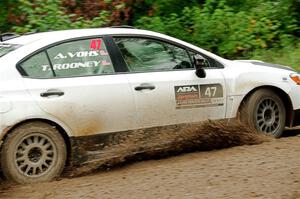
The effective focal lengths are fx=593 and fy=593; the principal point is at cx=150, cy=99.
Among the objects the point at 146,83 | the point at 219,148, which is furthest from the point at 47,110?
the point at 219,148

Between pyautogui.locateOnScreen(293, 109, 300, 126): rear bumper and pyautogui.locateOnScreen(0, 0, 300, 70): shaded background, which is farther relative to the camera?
pyautogui.locateOnScreen(0, 0, 300, 70): shaded background

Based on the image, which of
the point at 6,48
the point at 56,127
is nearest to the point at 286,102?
the point at 56,127

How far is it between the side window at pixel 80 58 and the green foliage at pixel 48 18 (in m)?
4.72

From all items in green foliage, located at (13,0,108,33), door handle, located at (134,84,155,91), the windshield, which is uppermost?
the windshield

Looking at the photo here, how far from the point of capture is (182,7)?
13500 mm

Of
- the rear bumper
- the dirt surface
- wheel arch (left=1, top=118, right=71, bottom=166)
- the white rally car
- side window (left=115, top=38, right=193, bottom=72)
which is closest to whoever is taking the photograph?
the dirt surface

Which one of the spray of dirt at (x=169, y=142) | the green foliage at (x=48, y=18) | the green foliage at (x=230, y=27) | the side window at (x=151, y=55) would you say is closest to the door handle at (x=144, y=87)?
the side window at (x=151, y=55)

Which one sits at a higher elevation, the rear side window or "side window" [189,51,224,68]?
the rear side window

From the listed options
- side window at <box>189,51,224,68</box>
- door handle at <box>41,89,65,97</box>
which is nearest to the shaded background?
side window at <box>189,51,224,68</box>

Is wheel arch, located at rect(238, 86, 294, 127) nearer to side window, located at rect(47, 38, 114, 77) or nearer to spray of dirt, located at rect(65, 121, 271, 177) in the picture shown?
spray of dirt, located at rect(65, 121, 271, 177)

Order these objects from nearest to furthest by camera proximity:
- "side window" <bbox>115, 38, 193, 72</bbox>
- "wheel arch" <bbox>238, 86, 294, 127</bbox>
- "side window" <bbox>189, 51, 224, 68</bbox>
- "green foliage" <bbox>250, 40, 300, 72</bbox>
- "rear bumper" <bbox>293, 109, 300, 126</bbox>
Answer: "side window" <bbox>115, 38, 193, 72</bbox>, "side window" <bbox>189, 51, 224, 68</bbox>, "wheel arch" <bbox>238, 86, 294, 127</bbox>, "rear bumper" <bbox>293, 109, 300, 126</bbox>, "green foliage" <bbox>250, 40, 300, 72</bbox>

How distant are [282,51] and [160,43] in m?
5.34

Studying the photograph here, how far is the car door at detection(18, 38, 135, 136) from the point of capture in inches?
257

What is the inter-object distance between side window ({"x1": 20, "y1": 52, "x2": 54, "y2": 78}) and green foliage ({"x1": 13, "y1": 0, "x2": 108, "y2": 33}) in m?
4.88
